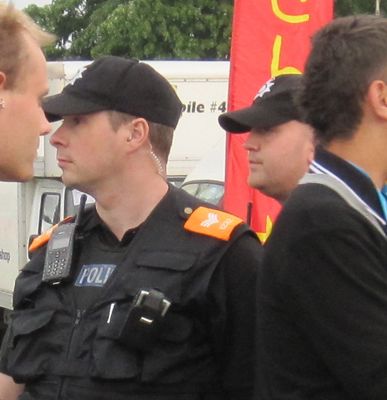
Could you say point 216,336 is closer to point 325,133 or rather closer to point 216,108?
point 325,133

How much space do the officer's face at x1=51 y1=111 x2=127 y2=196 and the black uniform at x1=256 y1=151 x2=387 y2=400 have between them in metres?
0.87

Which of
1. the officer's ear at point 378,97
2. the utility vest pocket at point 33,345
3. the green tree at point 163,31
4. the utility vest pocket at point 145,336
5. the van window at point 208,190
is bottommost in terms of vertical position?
the green tree at point 163,31

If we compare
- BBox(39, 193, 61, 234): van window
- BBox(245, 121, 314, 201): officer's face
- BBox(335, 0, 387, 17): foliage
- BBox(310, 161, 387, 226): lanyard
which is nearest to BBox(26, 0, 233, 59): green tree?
BBox(335, 0, 387, 17): foliage

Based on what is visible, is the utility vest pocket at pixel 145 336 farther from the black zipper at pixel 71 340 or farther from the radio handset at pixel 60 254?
the radio handset at pixel 60 254

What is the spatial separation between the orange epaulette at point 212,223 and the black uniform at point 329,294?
657mm

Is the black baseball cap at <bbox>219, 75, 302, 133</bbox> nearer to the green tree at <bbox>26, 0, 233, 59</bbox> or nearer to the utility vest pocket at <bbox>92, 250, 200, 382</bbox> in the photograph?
the utility vest pocket at <bbox>92, 250, 200, 382</bbox>

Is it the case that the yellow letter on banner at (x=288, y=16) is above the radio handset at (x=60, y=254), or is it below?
above

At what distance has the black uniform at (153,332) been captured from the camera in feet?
8.48

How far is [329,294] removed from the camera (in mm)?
1927

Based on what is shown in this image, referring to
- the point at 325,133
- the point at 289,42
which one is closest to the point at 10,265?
the point at 289,42

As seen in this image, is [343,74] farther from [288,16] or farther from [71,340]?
[288,16]

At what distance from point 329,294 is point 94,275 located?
95 cm

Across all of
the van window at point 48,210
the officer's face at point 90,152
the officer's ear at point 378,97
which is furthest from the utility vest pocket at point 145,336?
the van window at point 48,210

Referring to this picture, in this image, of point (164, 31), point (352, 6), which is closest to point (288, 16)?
point (164, 31)
